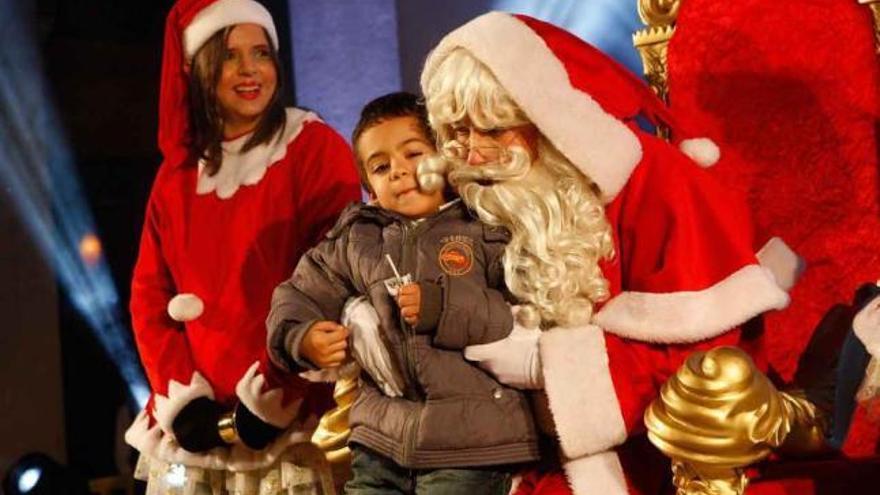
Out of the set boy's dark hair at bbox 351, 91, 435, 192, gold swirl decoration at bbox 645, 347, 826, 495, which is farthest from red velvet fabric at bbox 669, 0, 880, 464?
boy's dark hair at bbox 351, 91, 435, 192

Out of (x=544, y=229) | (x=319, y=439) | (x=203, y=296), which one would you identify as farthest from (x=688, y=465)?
(x=203, y=296)

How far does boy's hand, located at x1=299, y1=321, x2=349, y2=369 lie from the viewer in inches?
68.3

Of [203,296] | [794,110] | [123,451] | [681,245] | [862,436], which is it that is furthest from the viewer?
[123,451]

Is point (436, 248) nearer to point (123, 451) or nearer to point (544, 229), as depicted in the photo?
point (544, 229)

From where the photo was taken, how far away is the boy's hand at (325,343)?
1.74m

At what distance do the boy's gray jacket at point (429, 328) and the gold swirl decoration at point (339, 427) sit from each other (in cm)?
26

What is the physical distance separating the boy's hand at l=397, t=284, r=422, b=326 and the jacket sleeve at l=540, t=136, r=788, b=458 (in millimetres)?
167

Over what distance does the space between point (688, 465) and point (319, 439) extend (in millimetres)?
722

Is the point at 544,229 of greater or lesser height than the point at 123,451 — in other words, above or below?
above

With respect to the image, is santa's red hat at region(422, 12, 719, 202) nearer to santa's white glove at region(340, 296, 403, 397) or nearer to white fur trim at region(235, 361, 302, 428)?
santa's white glove at region(340, 296, 403, 397)

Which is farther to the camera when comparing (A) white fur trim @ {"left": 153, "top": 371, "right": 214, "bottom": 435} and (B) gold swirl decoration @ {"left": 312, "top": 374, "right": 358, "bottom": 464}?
(A) white fur trim @ {"left": 153, "top": 371, "right": 214, "bottom": 435}

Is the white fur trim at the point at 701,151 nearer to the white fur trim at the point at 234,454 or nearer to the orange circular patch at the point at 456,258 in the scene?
the orange circular patch at the point at 456,258

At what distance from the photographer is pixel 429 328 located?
1674mm

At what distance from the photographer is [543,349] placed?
1.66 metres
